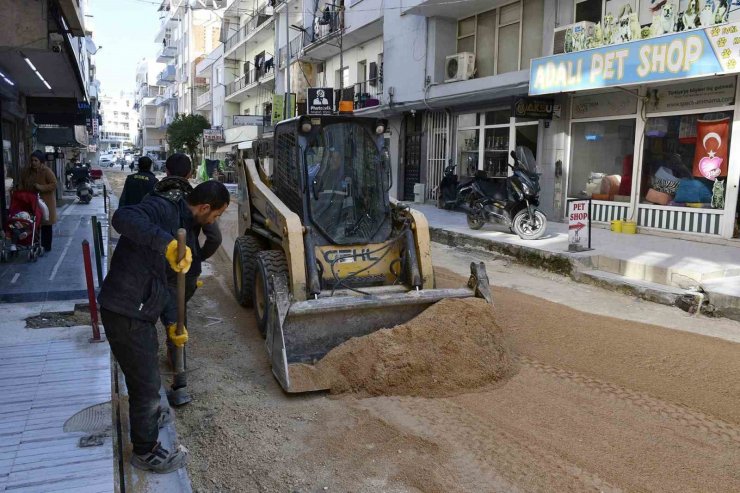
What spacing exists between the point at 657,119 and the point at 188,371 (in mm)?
11051

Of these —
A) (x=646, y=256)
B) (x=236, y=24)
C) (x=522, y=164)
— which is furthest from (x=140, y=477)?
(x=236, y=24)

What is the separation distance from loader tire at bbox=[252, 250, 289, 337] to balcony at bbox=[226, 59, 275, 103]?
31.9m

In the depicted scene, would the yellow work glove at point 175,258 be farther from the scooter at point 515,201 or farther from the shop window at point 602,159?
the shop window at point 602,159

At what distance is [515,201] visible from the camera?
12062mm

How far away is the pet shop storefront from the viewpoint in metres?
10.5

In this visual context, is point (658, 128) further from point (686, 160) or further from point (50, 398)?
point (50, 398)

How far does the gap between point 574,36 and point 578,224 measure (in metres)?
5.75

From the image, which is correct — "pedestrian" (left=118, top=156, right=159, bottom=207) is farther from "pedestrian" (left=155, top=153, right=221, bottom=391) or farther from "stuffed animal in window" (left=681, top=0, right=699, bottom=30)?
"stuffed animal in window" (left=681, top=0, right=699, bottom=30)

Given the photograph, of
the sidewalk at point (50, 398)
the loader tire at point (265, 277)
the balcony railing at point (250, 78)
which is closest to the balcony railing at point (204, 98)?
the balcony railing at point (250, 78)

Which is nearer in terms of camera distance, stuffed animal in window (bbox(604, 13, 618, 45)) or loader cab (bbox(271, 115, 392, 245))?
loader cab (bbox(271, 115, 392, 245))

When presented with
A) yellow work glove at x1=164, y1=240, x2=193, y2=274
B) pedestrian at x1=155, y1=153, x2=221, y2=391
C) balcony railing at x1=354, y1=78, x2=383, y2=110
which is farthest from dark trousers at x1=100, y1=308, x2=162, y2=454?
balcony railing at x1=354, y1=78, x2=383, y2=110

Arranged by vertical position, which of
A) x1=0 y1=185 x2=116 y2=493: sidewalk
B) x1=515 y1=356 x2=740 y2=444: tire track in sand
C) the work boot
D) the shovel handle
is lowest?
x1=515 y1=356 x2=740 y2=444: tire track in sand

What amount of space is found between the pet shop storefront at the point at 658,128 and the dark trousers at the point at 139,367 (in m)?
10.2

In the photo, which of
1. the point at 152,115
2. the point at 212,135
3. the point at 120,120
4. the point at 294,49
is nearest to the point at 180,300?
the point at 294,49
